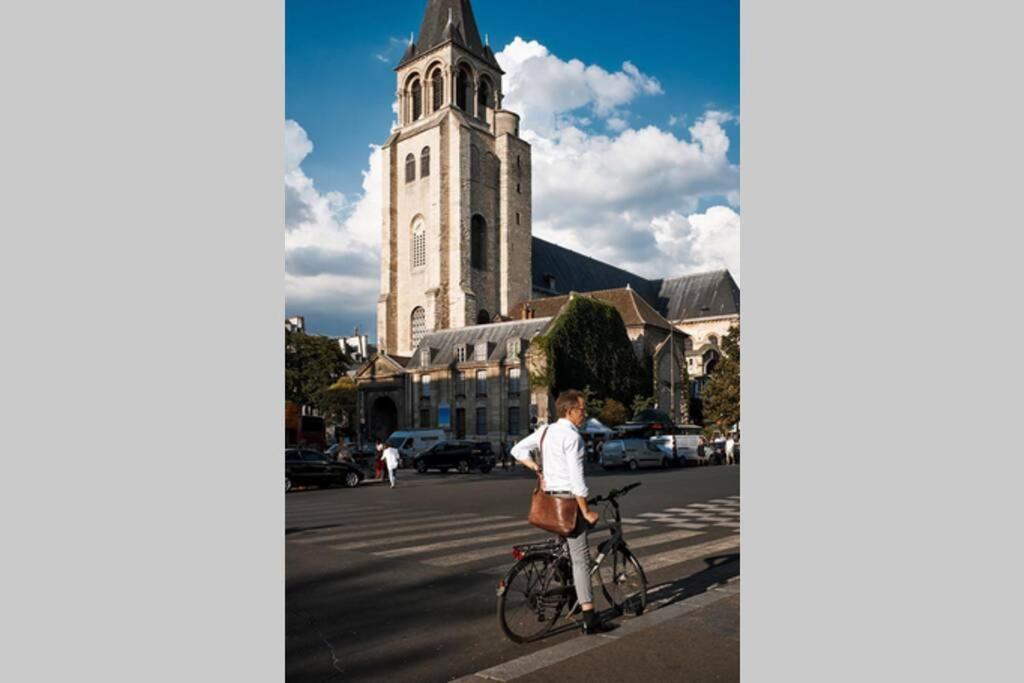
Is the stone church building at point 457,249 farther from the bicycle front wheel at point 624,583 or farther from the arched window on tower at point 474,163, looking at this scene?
the bicycle front wheel at point 624,583

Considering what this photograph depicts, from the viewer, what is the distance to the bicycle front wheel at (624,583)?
5504 mm

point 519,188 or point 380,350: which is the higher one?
point 519,188

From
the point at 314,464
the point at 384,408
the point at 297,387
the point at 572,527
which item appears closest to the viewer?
the point at 572,527

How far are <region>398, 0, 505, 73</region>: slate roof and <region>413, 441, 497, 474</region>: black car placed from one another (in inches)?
1493

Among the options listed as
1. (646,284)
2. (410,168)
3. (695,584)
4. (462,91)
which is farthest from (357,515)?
(646,284)

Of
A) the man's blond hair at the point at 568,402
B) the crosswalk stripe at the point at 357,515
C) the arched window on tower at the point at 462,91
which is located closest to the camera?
the man's blond hair at the point at 568,402

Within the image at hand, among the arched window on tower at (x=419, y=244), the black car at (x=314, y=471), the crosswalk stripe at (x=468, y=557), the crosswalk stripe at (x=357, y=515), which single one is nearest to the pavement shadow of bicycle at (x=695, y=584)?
the crosswalk stripe at (x=468, y=557)

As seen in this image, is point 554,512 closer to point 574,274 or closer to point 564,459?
point 564,459

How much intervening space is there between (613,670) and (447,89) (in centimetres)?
5826

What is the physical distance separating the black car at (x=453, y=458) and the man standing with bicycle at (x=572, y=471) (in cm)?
2495

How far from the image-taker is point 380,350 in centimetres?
5488

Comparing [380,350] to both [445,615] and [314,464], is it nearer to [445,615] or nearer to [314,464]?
[314,464]

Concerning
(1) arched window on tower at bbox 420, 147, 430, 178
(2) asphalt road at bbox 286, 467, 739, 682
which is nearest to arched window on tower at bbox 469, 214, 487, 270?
(1) arched window on tower at bbox 420, 147, 430, 178

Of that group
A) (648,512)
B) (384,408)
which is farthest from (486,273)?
(648,512)
